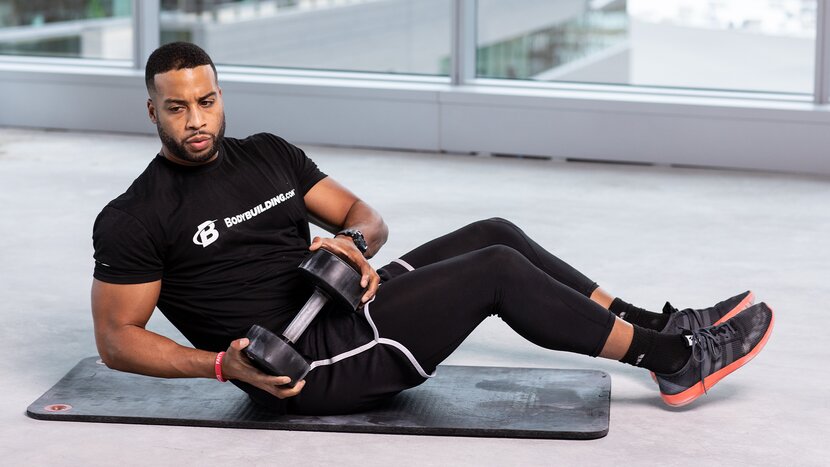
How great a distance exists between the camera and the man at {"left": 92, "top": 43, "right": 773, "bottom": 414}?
2918 millimetres

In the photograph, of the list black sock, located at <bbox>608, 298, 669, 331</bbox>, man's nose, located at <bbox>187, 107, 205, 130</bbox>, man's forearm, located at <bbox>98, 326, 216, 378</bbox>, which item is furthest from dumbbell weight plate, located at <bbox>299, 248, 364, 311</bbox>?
black sock, located at <bbox>608, 298, 669, 331</bbox>

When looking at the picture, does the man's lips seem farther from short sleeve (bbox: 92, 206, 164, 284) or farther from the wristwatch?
the wristwatch

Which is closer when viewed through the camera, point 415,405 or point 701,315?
point 415,405

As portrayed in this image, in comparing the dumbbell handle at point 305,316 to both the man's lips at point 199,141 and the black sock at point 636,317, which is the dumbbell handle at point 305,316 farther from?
the black sock at point 636,317

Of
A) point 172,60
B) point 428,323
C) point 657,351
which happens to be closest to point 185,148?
point 172,60

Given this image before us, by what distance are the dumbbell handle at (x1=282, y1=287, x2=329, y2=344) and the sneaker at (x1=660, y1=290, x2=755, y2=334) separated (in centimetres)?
95

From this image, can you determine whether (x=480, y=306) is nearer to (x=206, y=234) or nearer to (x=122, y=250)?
(x=206, y=234)

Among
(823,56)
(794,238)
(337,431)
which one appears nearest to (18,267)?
(337,431)

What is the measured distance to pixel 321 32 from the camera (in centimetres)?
717

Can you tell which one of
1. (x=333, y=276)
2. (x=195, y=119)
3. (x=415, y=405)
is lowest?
(x=415, y=405)

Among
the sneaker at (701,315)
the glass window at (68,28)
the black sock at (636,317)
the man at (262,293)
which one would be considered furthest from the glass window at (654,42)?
the man at (262,293)

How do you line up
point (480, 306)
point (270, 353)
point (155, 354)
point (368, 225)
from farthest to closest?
point (368, 225), point (480, 306), point (155, 354), point (270, 353)

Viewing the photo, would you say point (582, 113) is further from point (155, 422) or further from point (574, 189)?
point (155, 422)

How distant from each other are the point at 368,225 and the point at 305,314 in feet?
1.29
